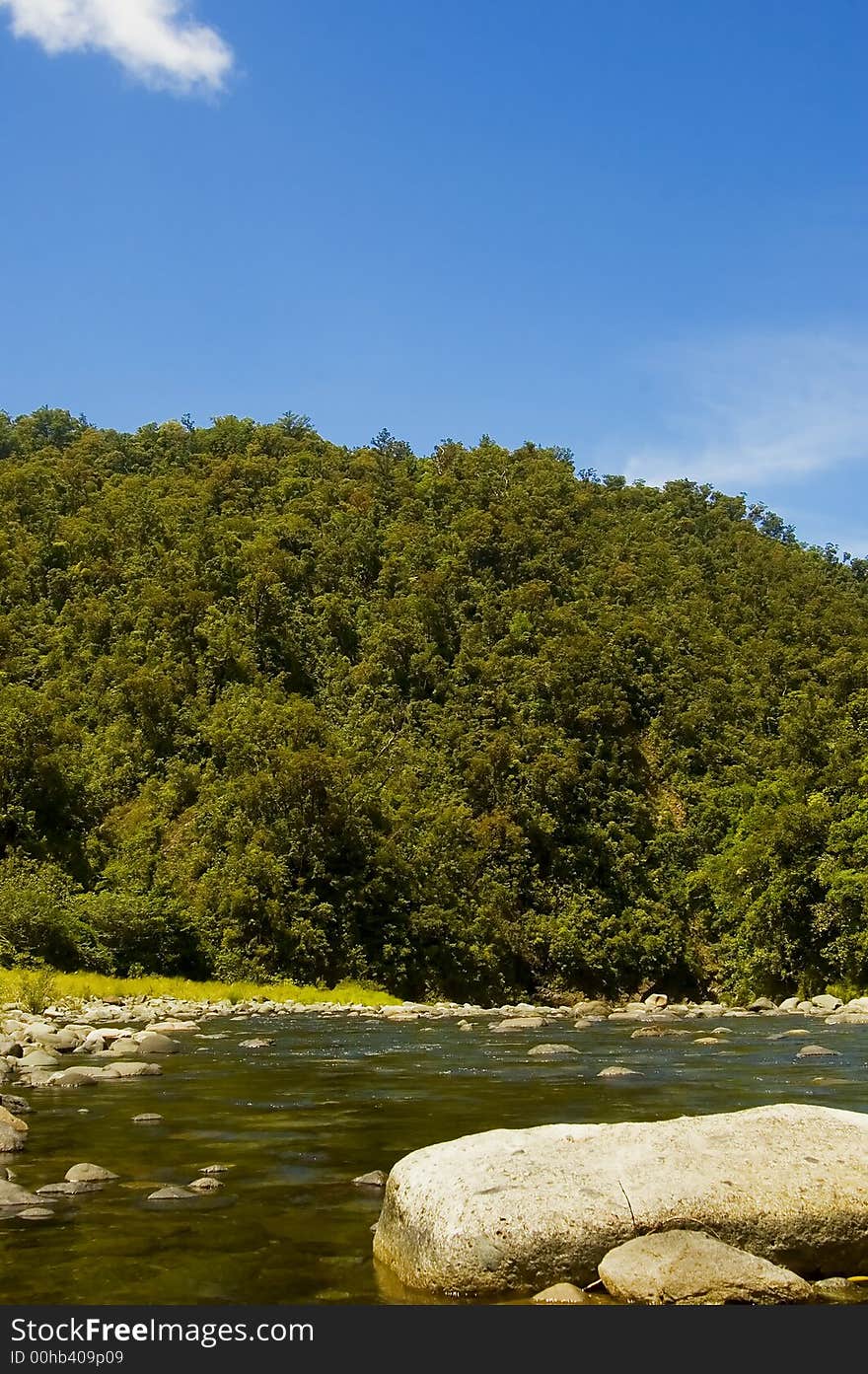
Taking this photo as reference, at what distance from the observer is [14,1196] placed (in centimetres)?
865

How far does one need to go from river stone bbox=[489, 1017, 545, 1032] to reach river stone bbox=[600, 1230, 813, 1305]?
21.7m

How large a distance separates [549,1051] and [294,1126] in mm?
9591

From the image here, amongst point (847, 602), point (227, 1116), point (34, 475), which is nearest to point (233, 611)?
point (34, 475)

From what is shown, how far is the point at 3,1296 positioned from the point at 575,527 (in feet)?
266

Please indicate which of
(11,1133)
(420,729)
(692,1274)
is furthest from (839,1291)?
(420,729)

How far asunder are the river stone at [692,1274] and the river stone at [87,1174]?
183 inches

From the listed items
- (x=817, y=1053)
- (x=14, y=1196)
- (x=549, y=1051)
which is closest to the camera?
(x=14, y=1196)

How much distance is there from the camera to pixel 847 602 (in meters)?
78.9

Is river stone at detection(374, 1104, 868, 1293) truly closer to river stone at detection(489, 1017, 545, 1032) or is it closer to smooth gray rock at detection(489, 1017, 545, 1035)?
smooth gray rock at detection(489, 1017, 545, 1035)

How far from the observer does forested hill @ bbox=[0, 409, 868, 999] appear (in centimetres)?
4672

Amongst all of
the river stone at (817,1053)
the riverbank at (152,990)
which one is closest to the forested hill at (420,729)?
the riverbank at (152,990)

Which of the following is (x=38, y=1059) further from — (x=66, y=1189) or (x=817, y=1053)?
(x=817, y=1053)

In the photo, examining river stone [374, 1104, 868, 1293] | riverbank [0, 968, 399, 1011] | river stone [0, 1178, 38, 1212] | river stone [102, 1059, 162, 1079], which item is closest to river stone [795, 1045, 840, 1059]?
river stone [102, 1059, 162, 1079]

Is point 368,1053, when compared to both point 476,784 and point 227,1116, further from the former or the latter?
point 476,784
